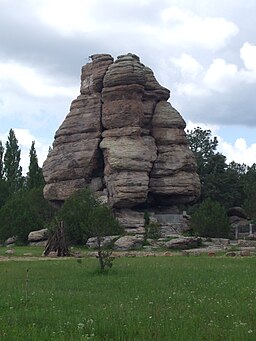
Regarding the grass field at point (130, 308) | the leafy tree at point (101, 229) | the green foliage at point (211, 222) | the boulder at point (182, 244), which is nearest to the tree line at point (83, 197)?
the green foliage at point (211, 222)

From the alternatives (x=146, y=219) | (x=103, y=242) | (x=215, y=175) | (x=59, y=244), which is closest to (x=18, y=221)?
(x=146, y=219)

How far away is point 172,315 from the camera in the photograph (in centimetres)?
923

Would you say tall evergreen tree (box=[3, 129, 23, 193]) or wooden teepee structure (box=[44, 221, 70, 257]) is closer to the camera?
wooden teepee structure (box=[44, 221, 70, 257])

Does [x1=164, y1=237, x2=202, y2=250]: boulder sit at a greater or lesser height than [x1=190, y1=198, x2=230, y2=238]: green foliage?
lesser

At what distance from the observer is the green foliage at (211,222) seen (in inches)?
1983

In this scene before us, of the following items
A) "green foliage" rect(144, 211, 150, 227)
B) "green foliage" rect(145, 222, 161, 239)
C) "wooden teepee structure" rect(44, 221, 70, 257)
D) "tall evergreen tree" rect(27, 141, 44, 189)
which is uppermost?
"tall evergreen tree" rect(27, 141, 44, 189)

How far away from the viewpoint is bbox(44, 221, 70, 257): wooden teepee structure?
35.0m

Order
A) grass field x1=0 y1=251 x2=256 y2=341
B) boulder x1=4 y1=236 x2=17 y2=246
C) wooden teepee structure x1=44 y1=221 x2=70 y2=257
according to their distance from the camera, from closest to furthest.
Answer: grass field x1=0 y1=251 x2=256 y2=341 → wooden teepee structure x1=44 y1=221 x2=70 y2=257 → boulder x1=4 y1=236 x2=17 y2=246

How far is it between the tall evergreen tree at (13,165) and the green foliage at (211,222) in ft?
142

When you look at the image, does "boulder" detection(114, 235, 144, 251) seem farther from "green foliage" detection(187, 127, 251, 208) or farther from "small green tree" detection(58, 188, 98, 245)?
"green foliage" detection(187, 127, 251, 208)

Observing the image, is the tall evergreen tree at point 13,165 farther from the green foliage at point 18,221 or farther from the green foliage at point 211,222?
the green foliage at point 211,222

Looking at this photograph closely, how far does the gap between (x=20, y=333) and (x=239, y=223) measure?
6296 cm

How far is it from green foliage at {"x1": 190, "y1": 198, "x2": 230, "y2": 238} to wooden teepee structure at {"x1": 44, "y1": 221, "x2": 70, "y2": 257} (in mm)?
18462

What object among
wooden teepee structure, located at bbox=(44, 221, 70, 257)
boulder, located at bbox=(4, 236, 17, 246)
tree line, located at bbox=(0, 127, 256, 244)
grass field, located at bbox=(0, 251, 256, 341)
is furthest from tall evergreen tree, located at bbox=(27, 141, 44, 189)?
grass field, located at bbox=(0, 251, 256, 341)
